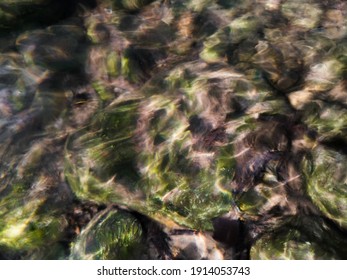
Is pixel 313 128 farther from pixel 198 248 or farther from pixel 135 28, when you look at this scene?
pixel 135 28

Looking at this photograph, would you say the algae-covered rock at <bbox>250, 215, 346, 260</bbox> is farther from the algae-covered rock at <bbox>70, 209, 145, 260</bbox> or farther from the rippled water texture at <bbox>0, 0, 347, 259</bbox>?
the algae-covered rock at <bbox>70, 209, 145, 260</bbox>

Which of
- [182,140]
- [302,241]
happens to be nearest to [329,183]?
[302,241]

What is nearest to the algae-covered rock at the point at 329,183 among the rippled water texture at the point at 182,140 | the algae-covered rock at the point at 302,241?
the rippled water texture at the point at 182,140

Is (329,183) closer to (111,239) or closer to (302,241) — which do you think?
(302,241)

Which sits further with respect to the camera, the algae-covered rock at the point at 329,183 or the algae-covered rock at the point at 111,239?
the algae-covered rock at the point at 111,239

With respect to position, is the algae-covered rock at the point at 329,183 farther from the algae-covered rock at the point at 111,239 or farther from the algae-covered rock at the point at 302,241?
the algae-covered rock at the point at 111,239

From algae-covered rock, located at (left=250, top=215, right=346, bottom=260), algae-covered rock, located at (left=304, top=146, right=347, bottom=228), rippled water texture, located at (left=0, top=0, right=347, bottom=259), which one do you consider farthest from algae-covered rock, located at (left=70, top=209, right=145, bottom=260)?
algae-covered rock, located at (left=304, top=146, right=347, bottom=228)

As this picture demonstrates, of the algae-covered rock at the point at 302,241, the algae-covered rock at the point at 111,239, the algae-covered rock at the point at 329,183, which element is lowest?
the algae-covered rock at the point at 111,239

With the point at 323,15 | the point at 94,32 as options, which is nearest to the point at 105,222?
the point at 94,32
